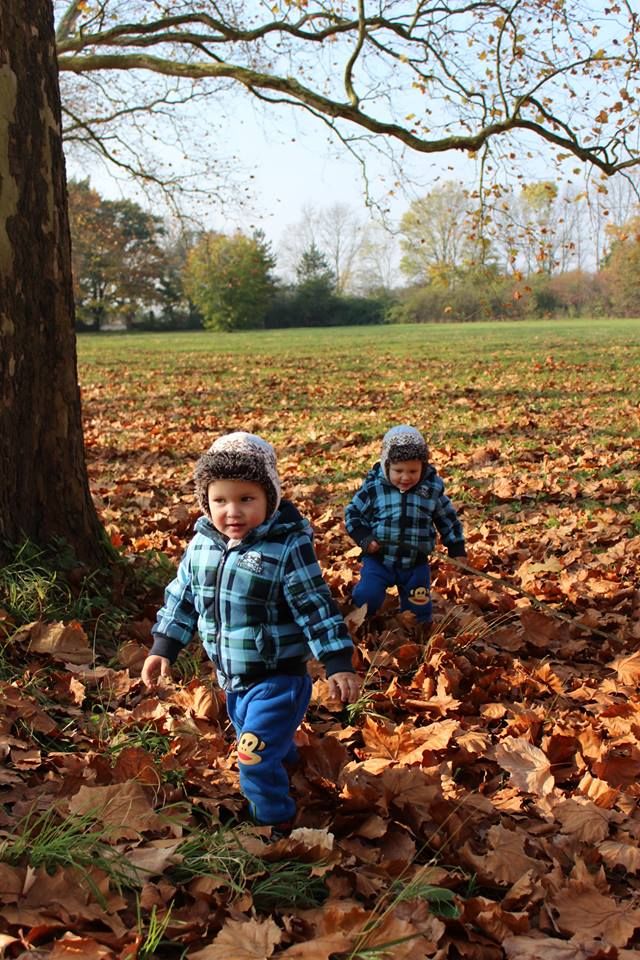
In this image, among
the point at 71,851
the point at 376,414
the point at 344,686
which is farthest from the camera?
the point at 376,414

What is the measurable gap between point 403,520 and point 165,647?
6.41 feet

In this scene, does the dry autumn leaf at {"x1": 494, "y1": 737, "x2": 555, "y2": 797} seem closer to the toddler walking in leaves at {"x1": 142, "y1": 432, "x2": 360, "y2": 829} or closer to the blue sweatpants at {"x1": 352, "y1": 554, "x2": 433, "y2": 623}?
the toddler walking in leaves at {"x1": 142, "y1": 432, "x2": 360, "y2": 829}

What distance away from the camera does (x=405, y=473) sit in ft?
14.4

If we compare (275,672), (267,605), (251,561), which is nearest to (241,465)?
(251,561)

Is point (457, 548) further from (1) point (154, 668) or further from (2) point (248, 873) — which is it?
(2) point (248, 873)

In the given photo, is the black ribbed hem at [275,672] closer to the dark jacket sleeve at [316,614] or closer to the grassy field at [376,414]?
the dark jacket sleeve at [316,614]

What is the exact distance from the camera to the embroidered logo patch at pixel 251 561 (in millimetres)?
2631

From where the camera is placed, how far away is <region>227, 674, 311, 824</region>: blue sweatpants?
2.59 m

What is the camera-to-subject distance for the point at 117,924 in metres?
1.95

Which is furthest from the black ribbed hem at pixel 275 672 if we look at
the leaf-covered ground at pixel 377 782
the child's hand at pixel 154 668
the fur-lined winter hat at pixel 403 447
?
the fur-lined winter hat at pixel 403 447

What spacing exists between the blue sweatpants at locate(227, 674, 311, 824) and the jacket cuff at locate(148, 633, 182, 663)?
0.32 meters

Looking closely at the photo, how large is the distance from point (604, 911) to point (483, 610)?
2503 millimetres

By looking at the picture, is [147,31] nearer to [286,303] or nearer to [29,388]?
[29,388]

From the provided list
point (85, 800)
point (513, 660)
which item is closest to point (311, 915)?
point (85, 800)
